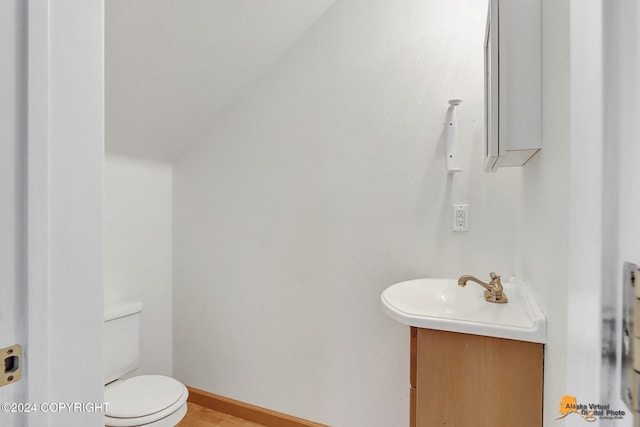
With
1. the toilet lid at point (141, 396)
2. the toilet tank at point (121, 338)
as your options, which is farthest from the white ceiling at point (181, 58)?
the toilet lid at point (141, 396)

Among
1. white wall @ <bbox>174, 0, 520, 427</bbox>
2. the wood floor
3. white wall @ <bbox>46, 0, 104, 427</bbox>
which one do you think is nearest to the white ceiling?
white wall @ <bbox>174, 0, 520, 427</bbox>

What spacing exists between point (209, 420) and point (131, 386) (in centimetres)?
57

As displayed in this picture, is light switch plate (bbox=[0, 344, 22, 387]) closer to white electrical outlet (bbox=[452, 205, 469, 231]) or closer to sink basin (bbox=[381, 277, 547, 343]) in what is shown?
sink basin (bbox=[381, 277, 547, 343])

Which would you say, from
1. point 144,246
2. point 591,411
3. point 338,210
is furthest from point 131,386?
point 591,411

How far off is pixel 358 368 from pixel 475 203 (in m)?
1.01

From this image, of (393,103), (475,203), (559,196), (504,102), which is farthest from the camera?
(393,103)

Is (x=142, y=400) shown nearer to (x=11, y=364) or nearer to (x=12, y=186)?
(x=11, y=364)

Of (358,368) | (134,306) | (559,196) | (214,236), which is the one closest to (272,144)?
(214,236)

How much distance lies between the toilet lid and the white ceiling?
46.6 inches

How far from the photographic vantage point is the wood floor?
6.38ft

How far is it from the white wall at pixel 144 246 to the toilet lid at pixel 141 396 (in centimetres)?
38

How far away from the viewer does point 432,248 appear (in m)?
1.64

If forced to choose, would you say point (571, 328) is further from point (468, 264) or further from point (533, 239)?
point (468, 264)

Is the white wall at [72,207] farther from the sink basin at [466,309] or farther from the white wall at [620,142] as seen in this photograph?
the sink basin at [466,309]
